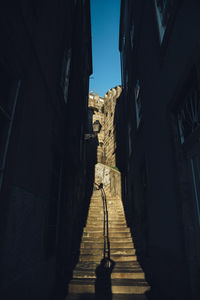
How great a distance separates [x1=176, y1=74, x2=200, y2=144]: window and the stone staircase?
12.4ft

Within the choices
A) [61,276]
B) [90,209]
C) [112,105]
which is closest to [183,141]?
[61,276]

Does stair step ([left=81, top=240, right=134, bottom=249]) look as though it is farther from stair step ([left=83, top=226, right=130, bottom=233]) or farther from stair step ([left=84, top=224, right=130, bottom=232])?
stair step ([left=84, top=224, right=130, bottom=232])

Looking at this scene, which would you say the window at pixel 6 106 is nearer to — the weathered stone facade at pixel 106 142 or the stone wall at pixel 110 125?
the weathered stone facade at pixel 106 142

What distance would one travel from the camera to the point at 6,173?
7.01 ft

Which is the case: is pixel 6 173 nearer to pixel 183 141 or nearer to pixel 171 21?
pixel 183 141

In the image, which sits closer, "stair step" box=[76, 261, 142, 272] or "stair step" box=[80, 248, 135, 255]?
"stair step" box=[76, 261, 142, 272]

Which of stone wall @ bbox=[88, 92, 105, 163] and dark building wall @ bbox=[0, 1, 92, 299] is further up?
stone wall @ bbox=[88, 92, 105, 163]

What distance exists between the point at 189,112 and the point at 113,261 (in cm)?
496

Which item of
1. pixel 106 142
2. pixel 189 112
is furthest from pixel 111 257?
pixel 106 142

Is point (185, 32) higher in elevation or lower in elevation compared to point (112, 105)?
lower

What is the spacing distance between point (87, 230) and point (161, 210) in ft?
13.6

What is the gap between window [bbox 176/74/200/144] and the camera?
9.55ft

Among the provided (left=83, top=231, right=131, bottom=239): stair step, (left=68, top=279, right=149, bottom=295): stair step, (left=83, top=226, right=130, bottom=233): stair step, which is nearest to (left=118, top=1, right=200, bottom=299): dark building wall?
(left=68, top=279, right=149, bottom=295): stair step

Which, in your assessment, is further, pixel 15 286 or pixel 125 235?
pixel 125 235
